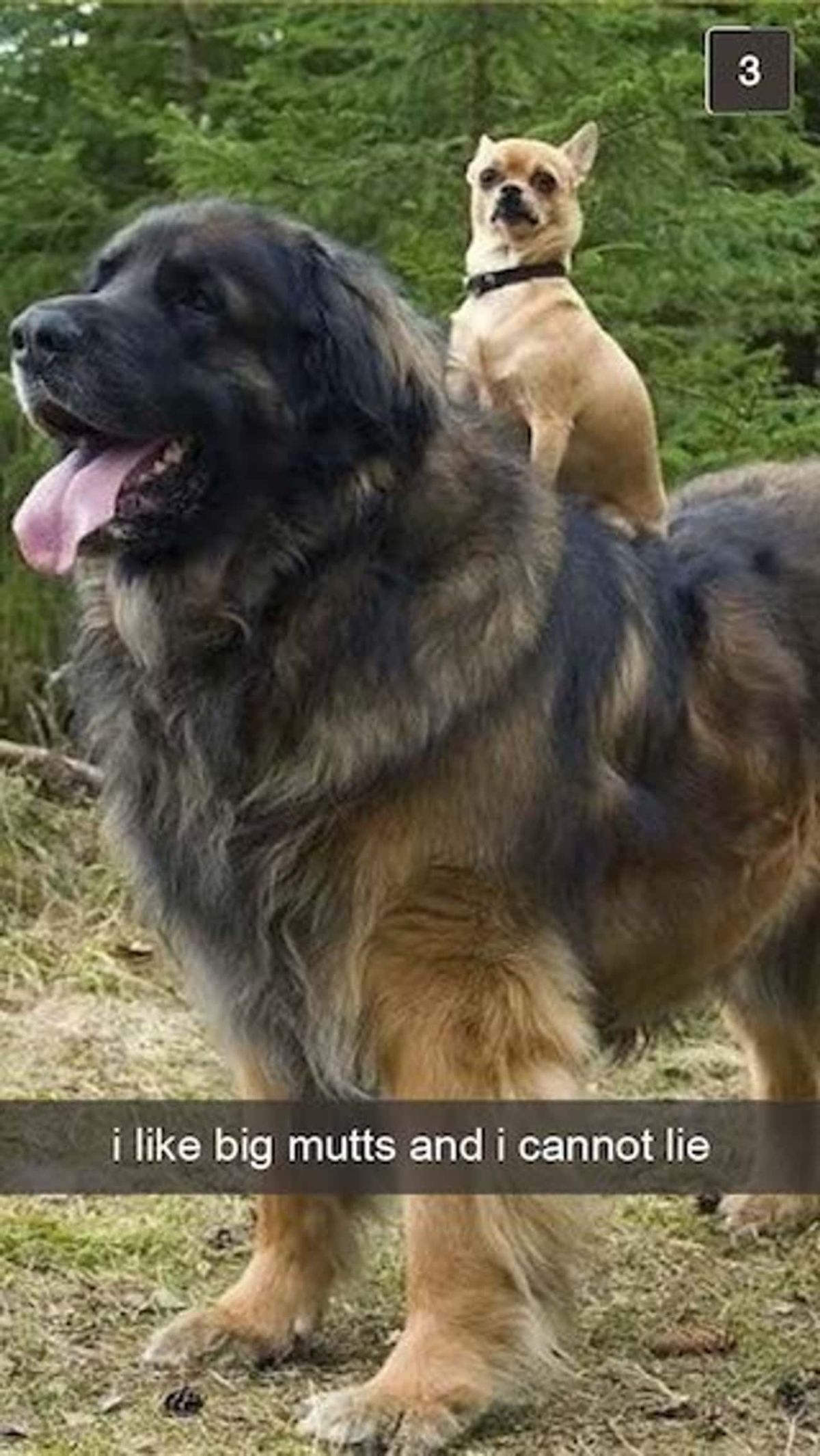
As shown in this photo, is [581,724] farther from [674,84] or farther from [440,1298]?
[674,84]

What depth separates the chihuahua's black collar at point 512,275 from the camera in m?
4.09

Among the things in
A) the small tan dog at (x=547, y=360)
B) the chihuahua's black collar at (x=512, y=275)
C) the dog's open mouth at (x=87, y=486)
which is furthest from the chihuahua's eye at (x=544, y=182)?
the dog's open mouth at (x=87, y=486)

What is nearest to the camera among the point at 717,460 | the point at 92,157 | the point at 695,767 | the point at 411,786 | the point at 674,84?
the point at 411,786

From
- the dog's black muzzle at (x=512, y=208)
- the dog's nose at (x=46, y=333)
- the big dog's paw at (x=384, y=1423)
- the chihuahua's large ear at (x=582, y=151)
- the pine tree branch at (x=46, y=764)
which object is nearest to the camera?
the dog's nose at (x=46, y=333)

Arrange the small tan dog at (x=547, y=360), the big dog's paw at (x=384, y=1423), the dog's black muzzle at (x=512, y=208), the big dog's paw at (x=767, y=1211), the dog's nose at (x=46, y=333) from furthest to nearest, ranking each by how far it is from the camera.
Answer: the big dog's paw at (x=767, y=1211) < the dog's black muzzle at (x=512, y=208) < the small tan dog at (x=547, y=360) < the big dog's paw at (x=384, y=1423) < the dog's nose at (x=46, y=333)

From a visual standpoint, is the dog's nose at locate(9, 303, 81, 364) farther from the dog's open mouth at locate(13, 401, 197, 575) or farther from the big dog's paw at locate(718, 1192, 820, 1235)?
the big dog's paw at locate(718, 1192, 820, 1235)

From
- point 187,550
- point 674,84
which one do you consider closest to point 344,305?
point 187,550

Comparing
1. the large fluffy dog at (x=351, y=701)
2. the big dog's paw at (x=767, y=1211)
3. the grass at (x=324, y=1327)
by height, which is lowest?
the big dog's paw at (x=767, y=1211)

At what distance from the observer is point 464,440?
11.7ft

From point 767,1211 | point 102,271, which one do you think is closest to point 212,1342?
point 767,1211

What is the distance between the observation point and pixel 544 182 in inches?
167

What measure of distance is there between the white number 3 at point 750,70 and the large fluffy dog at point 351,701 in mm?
899

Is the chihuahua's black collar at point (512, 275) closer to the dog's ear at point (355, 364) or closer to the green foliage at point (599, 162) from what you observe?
the dog's ear at point (355, 364)

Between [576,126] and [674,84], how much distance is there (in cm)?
32
